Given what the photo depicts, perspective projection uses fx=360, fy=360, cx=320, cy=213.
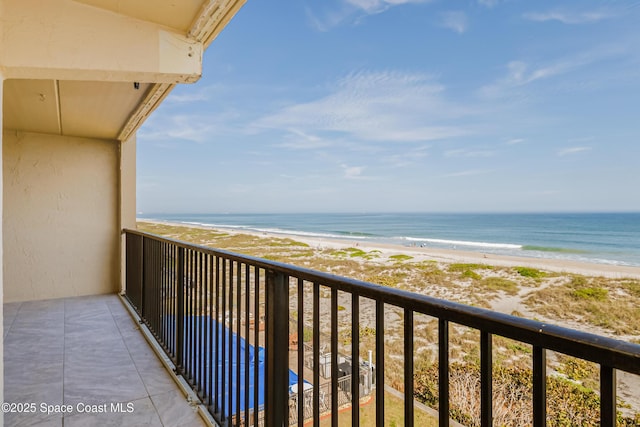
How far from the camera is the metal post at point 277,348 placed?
133cm

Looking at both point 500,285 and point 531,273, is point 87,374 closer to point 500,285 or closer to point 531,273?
point 500,285

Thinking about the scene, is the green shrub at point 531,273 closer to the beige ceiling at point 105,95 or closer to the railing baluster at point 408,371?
the beige ceiling at point 105,95

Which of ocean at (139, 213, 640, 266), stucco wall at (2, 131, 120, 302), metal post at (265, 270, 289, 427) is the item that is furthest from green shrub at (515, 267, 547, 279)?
metal post at (265, 270, 289, 427)

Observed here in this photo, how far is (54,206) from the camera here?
458 centimetres

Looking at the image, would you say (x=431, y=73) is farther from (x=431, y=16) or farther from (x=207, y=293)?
(x=207, y=293)

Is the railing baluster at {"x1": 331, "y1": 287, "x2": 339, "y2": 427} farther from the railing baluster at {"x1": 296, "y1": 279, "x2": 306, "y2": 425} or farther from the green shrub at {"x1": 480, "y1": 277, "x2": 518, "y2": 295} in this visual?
the green shrub at {"x1": 480, "y1": 277, "x2": 518, "y2": 295}

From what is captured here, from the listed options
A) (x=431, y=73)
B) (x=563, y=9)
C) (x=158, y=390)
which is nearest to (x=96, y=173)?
(x=158, y=390)

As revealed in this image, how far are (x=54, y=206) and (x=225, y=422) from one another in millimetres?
4214

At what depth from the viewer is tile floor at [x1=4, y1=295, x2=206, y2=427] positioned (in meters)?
1.94

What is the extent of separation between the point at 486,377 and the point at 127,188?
5.18 m

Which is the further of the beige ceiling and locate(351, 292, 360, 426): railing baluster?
the beige ceiling

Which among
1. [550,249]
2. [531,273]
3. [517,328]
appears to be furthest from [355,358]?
[550,249]

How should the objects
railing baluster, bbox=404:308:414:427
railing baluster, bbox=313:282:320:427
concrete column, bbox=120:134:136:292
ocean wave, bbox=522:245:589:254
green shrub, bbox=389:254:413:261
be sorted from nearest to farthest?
railing baluster, bbox=404:308:414:427 < railing baluster, bbox=313:282:320:427 < concrete column, bbox=120:134:136:292 < green shrub, bbox=389:254:413:261 < ocean wave, bbox=522:245:589:254

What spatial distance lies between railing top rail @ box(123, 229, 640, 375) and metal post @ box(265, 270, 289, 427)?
1.11ft
